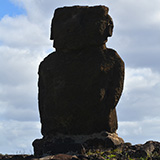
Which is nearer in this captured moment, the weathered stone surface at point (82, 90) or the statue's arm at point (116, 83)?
the weathered stone surface at point (82, 90)

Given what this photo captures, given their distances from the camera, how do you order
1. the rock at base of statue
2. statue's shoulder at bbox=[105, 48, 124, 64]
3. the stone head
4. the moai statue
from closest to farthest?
the rock at base of statue < the moai statue < the stone head < statue's shoulder at bbox=[105, 48, 124, 64]

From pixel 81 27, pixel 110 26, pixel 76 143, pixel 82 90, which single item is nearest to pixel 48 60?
pixel 81 27

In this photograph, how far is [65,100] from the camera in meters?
12.1

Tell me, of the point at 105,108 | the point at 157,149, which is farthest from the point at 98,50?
the point at 157,149

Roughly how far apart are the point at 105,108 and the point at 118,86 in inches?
30.7

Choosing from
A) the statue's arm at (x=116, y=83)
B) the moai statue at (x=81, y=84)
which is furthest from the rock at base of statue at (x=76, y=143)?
the statue's arm at (x=116, y=83)

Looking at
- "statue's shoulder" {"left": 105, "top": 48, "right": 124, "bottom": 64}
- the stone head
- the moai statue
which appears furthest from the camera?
"statue's shoulder" {"left": 105, "top": 48, "right": 124, "bottom": 64}

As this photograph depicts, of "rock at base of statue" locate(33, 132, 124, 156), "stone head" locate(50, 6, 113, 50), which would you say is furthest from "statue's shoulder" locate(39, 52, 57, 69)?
"rock at base of statue" locate(33, 132, 124, 156)

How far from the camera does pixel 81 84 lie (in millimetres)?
12031

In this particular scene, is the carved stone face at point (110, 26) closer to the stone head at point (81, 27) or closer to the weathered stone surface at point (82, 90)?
the stone head at point (81, 27)

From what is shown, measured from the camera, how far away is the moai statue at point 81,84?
12047 millimetres

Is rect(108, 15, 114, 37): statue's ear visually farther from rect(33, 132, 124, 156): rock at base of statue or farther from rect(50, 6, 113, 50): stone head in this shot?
rect(33, 132, 124, 156): rock at base of statue

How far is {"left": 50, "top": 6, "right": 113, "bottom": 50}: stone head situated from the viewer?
12320 mm

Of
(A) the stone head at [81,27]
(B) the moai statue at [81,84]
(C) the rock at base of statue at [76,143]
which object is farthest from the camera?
Result: (A) the stone head at [81,27]
